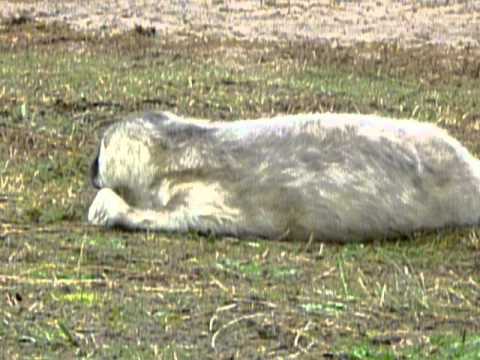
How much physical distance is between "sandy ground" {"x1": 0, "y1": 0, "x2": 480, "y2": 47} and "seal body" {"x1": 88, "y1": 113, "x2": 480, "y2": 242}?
8619 mm

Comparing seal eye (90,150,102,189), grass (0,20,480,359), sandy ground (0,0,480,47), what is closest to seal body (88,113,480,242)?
grass (0,20,480,359)

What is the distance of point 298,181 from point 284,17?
10528 millimetres

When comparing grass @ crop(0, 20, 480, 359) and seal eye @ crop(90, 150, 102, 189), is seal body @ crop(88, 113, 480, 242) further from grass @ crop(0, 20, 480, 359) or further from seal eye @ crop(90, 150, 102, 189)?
seal eye @ crop(90, 150, 102, 189)

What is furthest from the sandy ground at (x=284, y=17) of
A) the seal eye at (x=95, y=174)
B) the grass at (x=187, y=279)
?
the seal eye at (x=95, y=174)

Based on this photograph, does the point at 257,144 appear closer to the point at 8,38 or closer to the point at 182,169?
the point at 182,169

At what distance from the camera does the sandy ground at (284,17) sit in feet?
55.8

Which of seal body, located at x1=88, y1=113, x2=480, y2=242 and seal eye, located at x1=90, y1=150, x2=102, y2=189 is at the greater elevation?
seal body, located at x1=88, y1=113, x2=480, y2=242

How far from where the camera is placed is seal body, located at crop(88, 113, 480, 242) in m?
7.69

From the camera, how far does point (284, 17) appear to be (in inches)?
711

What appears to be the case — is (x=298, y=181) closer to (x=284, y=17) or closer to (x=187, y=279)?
(x=187, y=279)

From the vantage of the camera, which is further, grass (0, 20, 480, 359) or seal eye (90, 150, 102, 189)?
seal eye (90, 150, 102, 189)

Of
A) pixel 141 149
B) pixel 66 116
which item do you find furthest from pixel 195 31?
pixel 141 149

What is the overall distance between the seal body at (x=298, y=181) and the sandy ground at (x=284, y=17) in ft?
28.3

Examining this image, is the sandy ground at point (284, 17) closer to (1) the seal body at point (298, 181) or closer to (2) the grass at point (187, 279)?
(2) the grass at point (187, 279)
